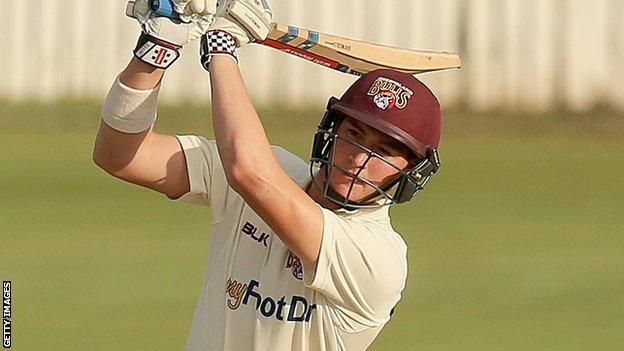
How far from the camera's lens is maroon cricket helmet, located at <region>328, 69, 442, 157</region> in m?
3.40

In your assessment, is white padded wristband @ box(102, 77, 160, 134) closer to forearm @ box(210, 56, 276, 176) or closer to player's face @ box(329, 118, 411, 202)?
forearm @ box(210, 56, 276, 176)

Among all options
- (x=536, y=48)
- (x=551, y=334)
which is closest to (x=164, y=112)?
(x=536, y=48)

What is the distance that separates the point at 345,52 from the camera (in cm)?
387

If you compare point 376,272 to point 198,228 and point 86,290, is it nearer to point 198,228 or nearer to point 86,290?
point 86,290

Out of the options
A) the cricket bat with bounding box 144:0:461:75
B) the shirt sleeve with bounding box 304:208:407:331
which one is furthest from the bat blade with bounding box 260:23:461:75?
the shirt sleeve with bounding box 304:208:407:331

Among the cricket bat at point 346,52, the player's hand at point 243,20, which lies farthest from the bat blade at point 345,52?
the player's hand at point 243,20

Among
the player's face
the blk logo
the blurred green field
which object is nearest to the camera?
the player's face

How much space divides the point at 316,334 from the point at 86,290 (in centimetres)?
381

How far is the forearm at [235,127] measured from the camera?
126 inches

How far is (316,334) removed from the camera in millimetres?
3475

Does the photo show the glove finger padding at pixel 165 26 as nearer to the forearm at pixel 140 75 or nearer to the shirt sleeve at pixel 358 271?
the forearm at pixel 140 75

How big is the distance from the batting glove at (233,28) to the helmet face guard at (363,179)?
0.94 feet

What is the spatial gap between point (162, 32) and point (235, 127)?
27 cm

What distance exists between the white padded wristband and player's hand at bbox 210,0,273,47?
0.83 feet
